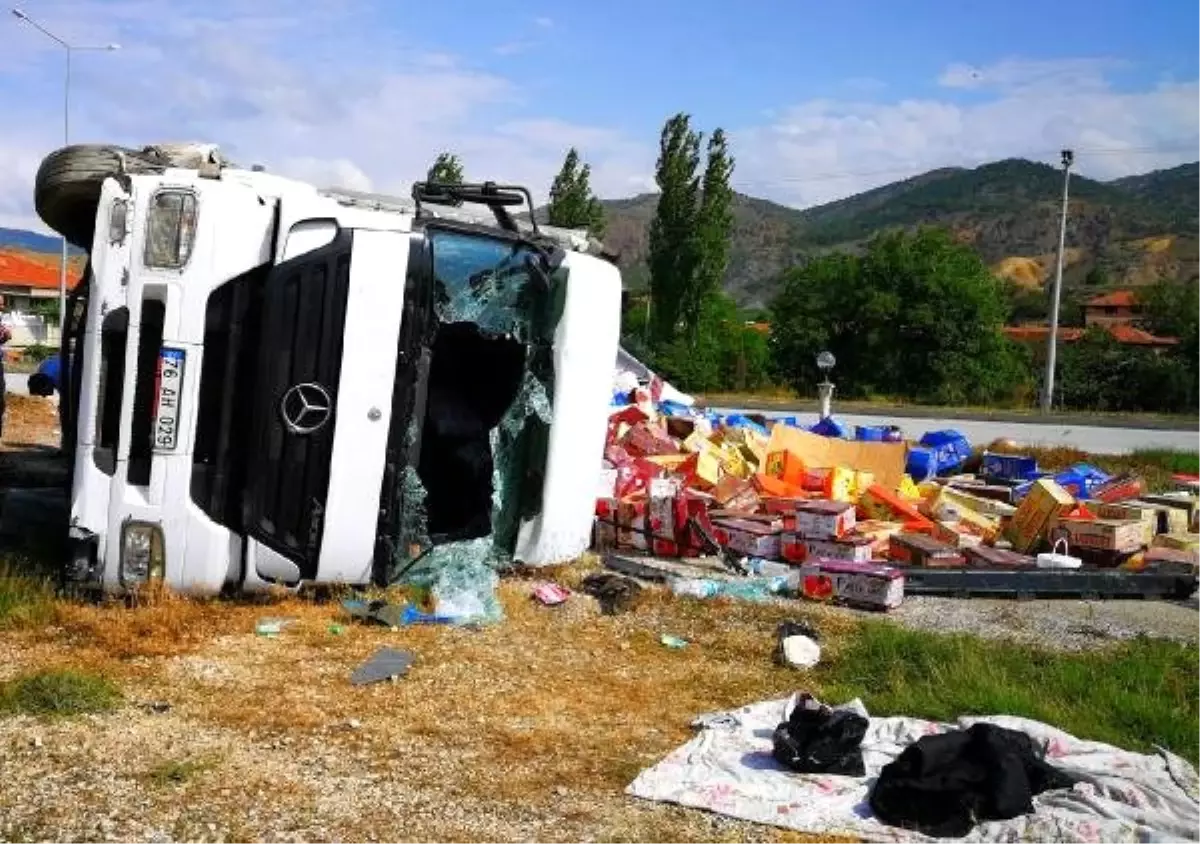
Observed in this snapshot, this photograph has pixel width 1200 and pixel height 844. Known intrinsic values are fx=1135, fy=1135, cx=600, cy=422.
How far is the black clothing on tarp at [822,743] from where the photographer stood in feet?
13.5

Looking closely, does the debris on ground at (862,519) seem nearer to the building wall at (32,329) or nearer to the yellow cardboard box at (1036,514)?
the yellow cardboard box at (1036,514)

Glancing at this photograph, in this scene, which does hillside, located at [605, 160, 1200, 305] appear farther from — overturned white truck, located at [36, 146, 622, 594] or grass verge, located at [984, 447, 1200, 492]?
overturned white truck, located at [36, 146, 622, 594]

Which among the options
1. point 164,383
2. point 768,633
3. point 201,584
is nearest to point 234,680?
point 201,584

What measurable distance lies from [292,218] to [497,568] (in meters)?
2.29

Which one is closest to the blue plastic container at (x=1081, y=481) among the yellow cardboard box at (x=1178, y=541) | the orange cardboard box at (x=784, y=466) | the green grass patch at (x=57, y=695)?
the yellow cardboard box at (x=1178, y=541)

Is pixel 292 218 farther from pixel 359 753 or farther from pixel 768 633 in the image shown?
pixel 768 633

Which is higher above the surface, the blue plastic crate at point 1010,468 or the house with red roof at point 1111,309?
the house with red roof at point 1111,309

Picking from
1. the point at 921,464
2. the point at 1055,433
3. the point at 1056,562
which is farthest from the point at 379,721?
the point at 1055,433

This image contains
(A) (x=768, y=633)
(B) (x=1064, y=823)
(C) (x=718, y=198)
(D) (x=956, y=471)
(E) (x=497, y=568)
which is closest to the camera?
(B) (x=1064, y=823)

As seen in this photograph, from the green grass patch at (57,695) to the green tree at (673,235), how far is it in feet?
122

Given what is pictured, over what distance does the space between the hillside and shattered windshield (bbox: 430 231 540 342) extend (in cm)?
9421

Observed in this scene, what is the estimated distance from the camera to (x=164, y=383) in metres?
5.45

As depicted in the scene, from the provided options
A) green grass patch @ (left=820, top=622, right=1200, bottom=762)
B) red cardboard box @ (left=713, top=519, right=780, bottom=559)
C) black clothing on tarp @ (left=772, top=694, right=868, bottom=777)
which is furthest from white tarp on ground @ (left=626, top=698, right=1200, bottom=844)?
red cardboard box @ (left=713, top=519, right=780, bottom=559)

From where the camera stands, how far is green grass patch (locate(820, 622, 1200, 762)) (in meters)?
4.79
